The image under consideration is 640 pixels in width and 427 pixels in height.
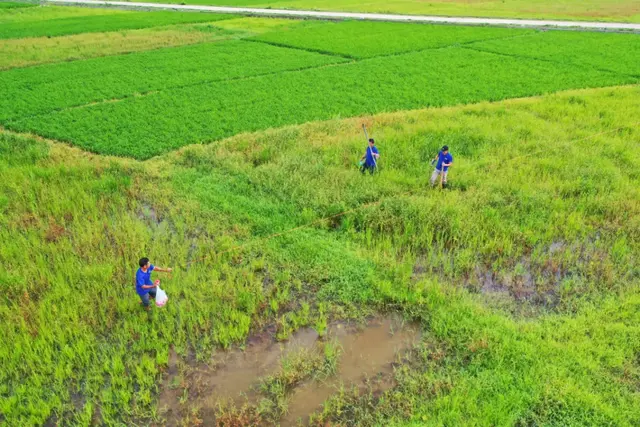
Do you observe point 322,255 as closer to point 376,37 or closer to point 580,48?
point 580,48

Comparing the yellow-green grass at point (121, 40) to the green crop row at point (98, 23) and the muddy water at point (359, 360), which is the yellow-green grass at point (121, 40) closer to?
the green crop row at point (98, 23)

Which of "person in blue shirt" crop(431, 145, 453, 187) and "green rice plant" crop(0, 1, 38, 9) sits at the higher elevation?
"green rice plant" crop(0, 1, 38, 9)

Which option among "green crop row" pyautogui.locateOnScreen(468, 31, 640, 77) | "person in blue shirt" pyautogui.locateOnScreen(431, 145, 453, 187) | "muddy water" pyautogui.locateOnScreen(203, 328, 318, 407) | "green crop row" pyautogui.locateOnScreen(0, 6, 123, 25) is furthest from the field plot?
"muddy water" pyautogui.locateOnScreen(203, 328, 318, 407)

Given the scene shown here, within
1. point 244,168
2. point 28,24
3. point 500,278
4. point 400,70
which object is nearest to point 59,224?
point 244,168

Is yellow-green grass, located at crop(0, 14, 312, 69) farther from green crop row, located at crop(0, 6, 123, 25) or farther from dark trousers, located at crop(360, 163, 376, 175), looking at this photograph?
dark trousers, located at crop(360, 163, 376, 175)

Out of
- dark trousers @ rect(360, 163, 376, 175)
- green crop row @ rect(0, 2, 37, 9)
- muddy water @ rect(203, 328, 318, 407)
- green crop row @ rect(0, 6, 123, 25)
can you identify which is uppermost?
green crop row @ rect(0, 2, 37, 9)

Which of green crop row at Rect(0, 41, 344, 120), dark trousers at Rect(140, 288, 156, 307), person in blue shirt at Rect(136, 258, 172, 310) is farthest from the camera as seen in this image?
green crop row at Rect(0, 41, 344, 120)

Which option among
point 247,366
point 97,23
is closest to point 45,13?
point 97,23

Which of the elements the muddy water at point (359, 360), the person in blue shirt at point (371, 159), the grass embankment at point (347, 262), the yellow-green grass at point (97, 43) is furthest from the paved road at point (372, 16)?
the muddy water at point (359, 360)
